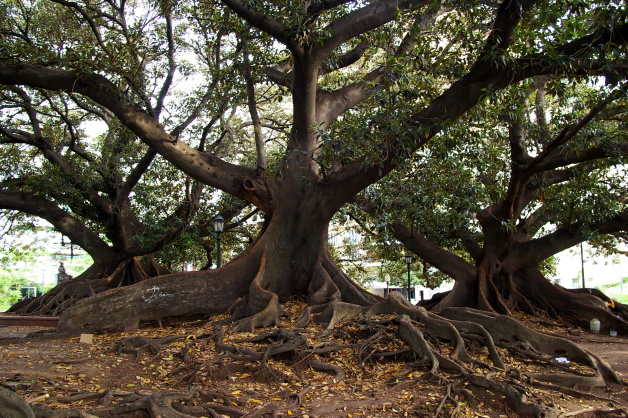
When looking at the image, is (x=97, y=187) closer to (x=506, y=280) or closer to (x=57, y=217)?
(x=57, y=217)

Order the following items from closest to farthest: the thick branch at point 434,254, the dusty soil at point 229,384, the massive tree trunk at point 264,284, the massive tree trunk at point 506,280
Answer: the dusty soil at point 229,384 → the massive tree trunk at point 264,284 → the massive tree trunk at point 506,280 → the thick branch at point 434,254

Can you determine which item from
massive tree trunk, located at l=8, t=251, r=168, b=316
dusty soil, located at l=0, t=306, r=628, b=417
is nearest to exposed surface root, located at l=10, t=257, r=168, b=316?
massive tree trunk, located at l=8, t=251, r=168, b=316

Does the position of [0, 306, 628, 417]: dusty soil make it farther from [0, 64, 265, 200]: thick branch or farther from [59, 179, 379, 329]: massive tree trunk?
[0, 64, 265, 200]: thick branch

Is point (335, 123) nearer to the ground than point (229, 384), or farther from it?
farther from it

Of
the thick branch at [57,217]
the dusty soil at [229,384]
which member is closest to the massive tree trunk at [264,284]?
the dusty soil at [229,384]

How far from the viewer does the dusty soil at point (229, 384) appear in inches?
196

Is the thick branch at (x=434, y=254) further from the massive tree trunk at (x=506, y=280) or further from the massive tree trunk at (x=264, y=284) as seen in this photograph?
the massive tree trunk at (x=264, y=284)

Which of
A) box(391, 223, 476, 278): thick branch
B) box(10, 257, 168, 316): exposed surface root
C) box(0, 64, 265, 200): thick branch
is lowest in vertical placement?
box(10, 257, 168, 316): exposed surface root

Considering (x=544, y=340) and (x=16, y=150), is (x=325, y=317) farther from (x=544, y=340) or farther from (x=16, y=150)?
(x=16, y=150)

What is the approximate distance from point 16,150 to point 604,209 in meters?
15.6

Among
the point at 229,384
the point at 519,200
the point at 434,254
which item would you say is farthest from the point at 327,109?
the point at 229,384

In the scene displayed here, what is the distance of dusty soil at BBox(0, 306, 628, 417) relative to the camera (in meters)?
4.97

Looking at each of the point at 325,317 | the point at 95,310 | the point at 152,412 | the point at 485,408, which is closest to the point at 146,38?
the point at 95,310

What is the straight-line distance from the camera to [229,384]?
226 inches
